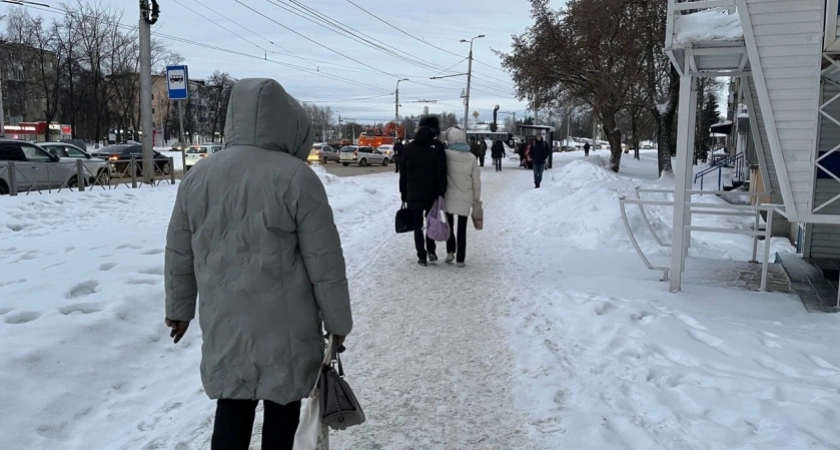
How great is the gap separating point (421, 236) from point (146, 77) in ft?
44.3

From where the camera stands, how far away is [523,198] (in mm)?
17578

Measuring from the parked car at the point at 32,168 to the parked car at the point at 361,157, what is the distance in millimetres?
24464

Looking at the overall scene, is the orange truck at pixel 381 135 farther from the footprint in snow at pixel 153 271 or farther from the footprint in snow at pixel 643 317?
the footprint in snow at pixel 643 317

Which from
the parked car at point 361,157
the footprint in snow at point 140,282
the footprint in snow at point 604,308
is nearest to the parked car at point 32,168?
the footprint in snow at point 140,282

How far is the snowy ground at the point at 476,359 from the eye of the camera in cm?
380

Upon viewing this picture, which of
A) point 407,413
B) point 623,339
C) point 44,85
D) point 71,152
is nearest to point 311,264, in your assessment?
point 407,413

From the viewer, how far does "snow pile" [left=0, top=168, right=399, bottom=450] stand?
150 inches

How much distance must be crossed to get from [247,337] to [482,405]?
208 cm

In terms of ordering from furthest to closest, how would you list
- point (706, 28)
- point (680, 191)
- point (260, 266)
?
point (680, 191), point (706, 28), point (260, 266)

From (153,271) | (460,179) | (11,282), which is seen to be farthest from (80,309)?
(460,179)

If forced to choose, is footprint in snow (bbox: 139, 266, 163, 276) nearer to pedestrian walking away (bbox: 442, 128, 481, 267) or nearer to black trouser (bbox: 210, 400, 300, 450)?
pedestrian walking away (bbox: 442, 128, 481, 267)

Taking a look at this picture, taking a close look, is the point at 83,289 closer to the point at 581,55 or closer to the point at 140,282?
the point at 140,282

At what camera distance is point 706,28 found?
21.0 feet

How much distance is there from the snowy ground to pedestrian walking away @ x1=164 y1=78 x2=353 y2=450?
1.16 metres
